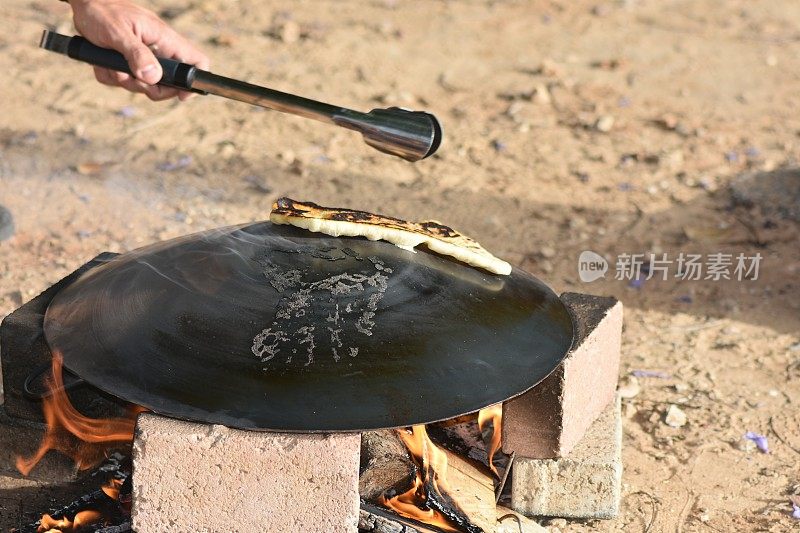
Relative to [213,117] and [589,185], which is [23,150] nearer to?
[213,117]

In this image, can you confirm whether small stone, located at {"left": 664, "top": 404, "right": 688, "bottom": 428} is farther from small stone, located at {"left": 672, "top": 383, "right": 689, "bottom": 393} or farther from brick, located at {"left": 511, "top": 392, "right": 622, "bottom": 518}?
brick, located at {"left": 511, "top": 392, "right": 622, "bottom": 518}

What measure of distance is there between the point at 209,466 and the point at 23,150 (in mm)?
3677

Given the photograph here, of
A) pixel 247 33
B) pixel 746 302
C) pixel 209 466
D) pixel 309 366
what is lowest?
pixel 209 466

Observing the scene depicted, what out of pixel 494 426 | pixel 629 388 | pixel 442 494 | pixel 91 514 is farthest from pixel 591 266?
pixel 91 514

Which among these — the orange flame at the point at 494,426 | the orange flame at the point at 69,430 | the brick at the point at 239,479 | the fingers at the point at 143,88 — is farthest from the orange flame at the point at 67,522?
the fingers at the point at 143,88

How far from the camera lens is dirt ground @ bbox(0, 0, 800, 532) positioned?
11.6 ft

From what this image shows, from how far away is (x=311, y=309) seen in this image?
2221 millimetres

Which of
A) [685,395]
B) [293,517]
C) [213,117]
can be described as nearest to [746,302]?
[685,395]

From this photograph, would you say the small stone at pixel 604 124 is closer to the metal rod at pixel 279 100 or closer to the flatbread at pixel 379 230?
the flatbread at pixel 379 230

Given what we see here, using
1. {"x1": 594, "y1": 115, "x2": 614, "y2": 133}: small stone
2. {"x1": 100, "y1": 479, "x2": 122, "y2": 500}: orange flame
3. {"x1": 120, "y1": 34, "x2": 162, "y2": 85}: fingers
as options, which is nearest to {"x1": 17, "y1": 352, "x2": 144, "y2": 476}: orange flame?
{"x1": 100, "y1": 479, "x2": 122, "y2": 500}: orange flame

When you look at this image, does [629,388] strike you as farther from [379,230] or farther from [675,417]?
[379,230]

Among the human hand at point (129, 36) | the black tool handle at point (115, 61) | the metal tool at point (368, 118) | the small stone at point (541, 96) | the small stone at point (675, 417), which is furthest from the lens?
the small stone at point (541, 96)

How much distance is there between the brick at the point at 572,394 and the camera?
2533 mm

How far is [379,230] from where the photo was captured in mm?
2408
